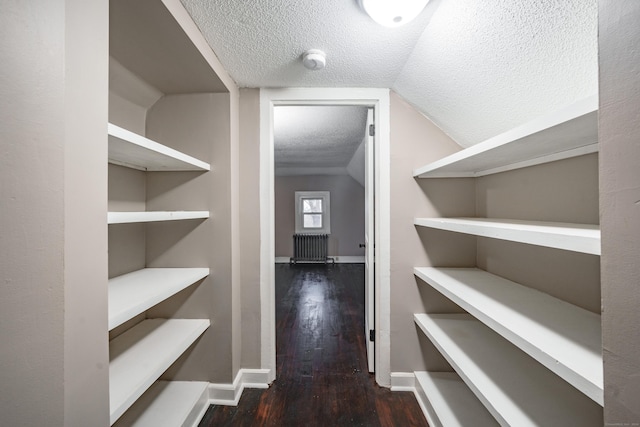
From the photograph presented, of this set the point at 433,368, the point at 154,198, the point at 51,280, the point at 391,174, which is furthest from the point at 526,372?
the point at 154,198

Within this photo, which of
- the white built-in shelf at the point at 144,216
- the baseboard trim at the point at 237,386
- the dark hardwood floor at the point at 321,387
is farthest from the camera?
the baseboard trim at the point at 237,386

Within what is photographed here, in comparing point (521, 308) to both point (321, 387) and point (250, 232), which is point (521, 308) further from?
point (250, 232)

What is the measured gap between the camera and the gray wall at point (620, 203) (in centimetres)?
43

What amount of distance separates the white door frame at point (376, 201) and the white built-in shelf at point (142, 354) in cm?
44

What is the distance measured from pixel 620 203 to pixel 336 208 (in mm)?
5605

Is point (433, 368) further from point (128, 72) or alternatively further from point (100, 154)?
point (128, 72)

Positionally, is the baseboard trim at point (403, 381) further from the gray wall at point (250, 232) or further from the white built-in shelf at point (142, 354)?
the white built-in shelf at point (142, 354)

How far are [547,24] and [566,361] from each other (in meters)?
0.97

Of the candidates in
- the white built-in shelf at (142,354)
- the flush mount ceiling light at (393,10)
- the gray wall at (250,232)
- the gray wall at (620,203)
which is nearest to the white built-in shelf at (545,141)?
the gray wall at (620,203)

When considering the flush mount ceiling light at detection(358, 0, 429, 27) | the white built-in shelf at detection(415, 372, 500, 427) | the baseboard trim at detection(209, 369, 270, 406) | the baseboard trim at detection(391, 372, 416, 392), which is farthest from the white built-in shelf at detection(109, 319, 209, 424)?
the flush mount ceiling light at detection(358, 0, 429, 27)

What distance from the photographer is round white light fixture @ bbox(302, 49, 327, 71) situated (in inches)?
51.6

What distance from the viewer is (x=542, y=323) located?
2.83 feet

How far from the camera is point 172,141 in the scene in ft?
5.18

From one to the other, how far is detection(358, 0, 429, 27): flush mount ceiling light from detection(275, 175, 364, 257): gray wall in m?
4.97
